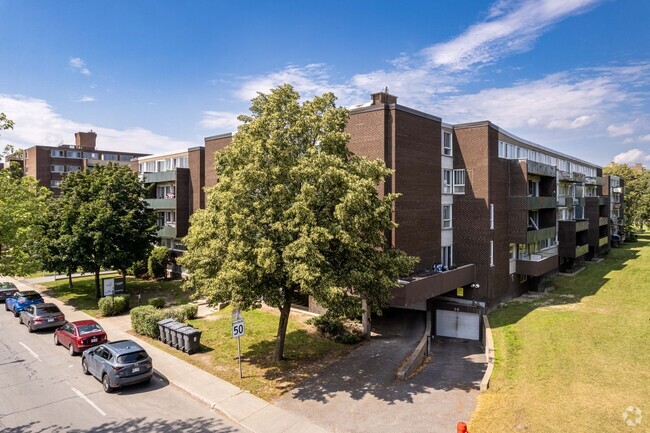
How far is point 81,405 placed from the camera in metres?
14.7

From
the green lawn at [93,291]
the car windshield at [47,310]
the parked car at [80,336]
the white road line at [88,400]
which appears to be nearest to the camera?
the white road line at [88,400]

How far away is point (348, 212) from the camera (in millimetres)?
16172

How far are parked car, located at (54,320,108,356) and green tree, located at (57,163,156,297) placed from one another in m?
9.49

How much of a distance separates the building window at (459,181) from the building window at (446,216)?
4.17 feet

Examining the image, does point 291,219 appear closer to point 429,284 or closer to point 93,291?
point 429,284

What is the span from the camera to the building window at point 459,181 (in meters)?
28.6

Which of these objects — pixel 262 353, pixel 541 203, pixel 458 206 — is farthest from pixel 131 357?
pixel 541 203

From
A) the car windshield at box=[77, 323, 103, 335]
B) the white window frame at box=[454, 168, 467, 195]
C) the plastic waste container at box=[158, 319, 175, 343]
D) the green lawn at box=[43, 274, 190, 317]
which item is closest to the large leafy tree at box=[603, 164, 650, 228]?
the white window frame at box=[454, 168, 467, 195]

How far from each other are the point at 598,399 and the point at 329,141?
44.5 feet

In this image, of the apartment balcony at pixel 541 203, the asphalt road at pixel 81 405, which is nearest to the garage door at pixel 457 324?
the apartment balcony at pixel 541 203

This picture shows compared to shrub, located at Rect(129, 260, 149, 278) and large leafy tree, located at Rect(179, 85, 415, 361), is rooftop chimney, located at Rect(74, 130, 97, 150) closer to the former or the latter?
shrub, located at Rect(129, 260, 149, 278)

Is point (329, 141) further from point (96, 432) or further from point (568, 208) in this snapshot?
point (568, 208)

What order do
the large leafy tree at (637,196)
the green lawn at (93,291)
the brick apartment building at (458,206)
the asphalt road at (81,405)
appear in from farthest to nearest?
1. the large leafy tree at (637,196)
2. the green lawn at (93,291)
3. the brick apartment building at (458,206)
4. the asphalt road at (81,405)

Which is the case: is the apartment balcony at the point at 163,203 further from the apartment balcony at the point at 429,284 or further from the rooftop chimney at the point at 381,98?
the apartment balcony at the point at 429,284
